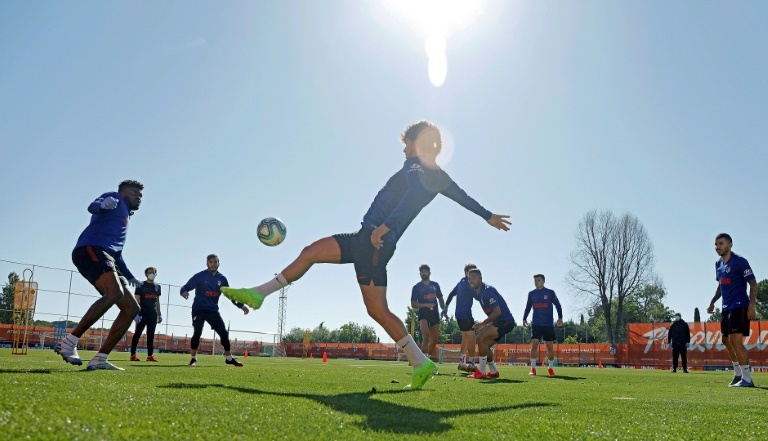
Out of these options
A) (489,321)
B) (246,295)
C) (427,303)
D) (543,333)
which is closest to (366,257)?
(246,295)

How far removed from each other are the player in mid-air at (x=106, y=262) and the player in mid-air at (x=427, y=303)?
7624 millimetres

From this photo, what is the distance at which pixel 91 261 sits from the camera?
6062 mm

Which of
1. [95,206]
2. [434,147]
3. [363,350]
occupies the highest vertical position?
[434,147]

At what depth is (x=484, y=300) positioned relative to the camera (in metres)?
10.7

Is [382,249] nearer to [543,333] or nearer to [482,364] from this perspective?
[482,364]

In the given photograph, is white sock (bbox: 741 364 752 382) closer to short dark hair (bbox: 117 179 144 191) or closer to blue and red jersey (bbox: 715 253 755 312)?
blue and red jersey (bbox: 715 253 755 312)

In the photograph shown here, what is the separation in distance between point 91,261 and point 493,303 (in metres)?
7.00

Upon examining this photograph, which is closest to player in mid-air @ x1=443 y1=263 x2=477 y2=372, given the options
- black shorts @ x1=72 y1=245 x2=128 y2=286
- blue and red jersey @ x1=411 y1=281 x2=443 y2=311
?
blue and red jersey @ x1=411 y1=281 x2=443 y2=311

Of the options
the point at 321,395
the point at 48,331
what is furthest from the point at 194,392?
the point at 48,331

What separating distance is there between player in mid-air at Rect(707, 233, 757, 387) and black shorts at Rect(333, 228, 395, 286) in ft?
21.5

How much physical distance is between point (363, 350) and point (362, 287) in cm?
5130

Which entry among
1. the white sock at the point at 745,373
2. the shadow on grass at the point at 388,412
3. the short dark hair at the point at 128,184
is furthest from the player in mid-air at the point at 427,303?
the shadow on grass at the point at 388,412

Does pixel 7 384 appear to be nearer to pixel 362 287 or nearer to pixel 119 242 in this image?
pixel 362 287

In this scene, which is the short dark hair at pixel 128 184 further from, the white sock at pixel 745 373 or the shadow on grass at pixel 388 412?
the white sock at pixel 745 373
